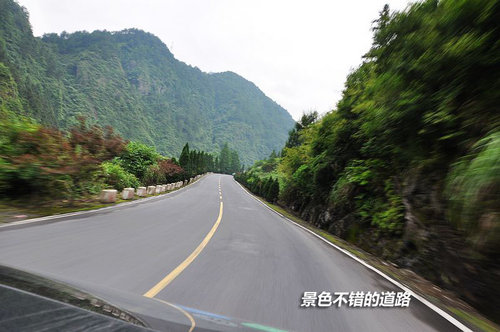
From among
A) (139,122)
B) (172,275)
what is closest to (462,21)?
(172,275)

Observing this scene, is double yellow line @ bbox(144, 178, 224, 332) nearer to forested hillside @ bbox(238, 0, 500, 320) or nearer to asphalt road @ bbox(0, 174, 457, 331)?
asphalt road @ bbox(0, 174, 457, 331)

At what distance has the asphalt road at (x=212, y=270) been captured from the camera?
3125 mm

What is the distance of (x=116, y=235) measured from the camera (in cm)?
575

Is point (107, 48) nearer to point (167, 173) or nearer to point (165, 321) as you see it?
point (167, 173)

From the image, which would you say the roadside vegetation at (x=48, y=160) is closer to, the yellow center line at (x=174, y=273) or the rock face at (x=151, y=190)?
the rock face at (x=151, y=190)

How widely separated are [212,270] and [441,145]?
600cm

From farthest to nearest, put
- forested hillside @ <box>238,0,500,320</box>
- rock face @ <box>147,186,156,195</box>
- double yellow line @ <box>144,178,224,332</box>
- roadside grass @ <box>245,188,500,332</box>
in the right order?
1. rock face @ <box>147,186,156,195</box>
2. forested hillside @ <box>238,0,500,320</box>
3. roadside grass @ <box>245,188,500,332</box>
4. double yellow line @ <box>144,178,224,332</box>

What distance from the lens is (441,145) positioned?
5766 mm

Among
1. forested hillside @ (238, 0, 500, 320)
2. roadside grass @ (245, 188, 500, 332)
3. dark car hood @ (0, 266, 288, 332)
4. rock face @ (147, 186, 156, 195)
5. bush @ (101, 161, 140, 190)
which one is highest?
forested hillside @ (238, 0, 500, 320)

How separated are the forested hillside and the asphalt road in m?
1.51

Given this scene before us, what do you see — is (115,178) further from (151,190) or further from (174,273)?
(174,273)

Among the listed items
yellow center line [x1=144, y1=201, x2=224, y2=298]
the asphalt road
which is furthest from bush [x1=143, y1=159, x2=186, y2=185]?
yellow center line [x1=144, y1=201, x2=224, y2=298]

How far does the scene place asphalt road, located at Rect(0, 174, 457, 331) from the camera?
123 inches

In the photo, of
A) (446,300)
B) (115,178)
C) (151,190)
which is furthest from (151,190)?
(446,300)
